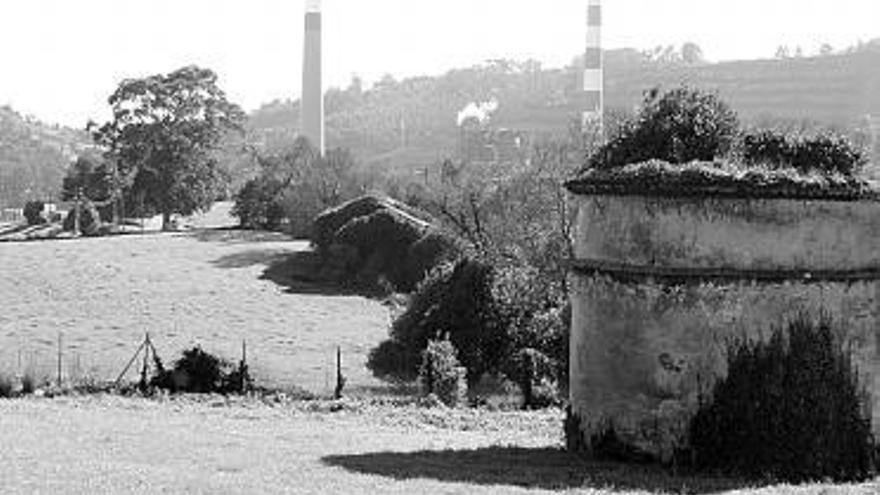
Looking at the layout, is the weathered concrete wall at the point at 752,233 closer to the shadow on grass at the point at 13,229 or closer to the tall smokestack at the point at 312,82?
the shadow on grass at the point at 13,229

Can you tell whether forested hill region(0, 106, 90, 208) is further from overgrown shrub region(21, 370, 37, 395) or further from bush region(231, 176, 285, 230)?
overgrown shrub region(21, 370, 37, 395)

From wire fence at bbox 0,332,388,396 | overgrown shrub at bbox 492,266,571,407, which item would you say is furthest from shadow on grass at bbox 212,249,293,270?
overgrown shrub at bbox 492,266,571,407

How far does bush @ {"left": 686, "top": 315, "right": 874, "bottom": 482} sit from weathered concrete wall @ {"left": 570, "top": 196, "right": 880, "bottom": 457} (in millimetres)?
214

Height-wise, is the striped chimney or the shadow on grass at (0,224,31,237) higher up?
the striped chimney

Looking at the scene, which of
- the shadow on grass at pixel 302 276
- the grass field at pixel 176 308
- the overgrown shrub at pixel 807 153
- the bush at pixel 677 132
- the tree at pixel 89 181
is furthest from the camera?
the tree at pixel 89 181

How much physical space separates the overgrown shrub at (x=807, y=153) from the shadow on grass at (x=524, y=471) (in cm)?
445

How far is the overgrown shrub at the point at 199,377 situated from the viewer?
2795 cm

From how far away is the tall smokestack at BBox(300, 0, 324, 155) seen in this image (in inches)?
6107

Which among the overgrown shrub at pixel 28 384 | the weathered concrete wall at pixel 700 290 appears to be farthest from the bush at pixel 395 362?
the weathered concrete wall at pixel 700 290

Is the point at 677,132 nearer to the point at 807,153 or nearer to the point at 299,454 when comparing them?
the point at 807,153

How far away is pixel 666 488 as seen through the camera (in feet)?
50.6

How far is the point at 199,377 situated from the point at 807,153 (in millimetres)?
14915

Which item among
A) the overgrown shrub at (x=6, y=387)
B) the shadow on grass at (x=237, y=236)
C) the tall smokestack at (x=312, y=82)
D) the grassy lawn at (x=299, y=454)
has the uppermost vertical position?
the tall smokestack at (x=312, y=82)

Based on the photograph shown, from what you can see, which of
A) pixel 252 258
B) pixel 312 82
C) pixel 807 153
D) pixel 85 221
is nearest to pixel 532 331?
pixel 807 153
